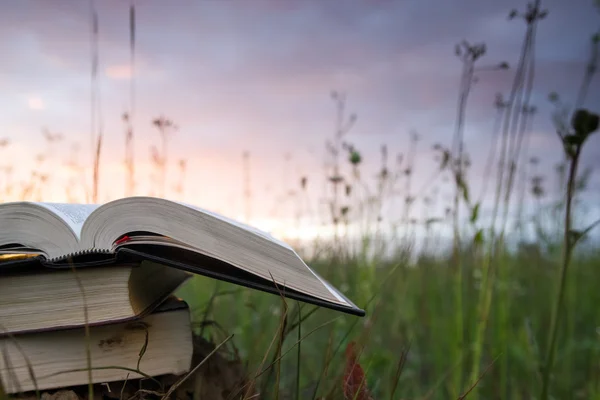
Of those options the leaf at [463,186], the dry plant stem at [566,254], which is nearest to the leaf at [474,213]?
the leaf at [463,186]

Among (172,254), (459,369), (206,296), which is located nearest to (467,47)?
(459,369)

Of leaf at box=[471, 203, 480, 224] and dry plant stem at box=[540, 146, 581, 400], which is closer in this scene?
dry plant stem at box=[540, 146, 581, 400]

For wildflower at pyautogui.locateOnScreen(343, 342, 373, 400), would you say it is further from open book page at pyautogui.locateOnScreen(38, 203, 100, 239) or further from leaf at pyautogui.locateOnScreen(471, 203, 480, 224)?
leaf at pyautogui.locateOnScreen(471, 203, 480, 224)

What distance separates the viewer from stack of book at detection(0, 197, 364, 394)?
2.82 feet

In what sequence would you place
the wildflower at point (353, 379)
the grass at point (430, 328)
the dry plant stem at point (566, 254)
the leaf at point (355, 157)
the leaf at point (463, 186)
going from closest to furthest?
the wildflower at point (353, 379) < the dry plant stem at point (566, 254) < the leaf at point (463, 186) < the leaf at point (355, 157) < the grass at point (430, 328)

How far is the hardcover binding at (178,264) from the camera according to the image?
2.77 feet

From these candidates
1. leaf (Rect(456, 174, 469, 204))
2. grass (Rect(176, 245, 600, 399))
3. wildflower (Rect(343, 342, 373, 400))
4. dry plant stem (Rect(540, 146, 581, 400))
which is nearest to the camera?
wildflower (Rect(343, 342, 373, 400))

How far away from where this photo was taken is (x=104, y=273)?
2.94ft

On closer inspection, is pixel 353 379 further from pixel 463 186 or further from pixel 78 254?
pixel 463 186

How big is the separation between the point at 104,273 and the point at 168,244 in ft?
0.45

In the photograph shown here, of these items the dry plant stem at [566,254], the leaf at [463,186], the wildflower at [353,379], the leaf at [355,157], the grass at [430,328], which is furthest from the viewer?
the grass at [430,328]

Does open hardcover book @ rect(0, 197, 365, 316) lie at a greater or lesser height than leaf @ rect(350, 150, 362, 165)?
lesser

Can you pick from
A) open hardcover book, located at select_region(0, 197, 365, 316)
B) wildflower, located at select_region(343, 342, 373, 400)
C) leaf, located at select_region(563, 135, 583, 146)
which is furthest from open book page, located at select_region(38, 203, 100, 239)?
leaf, located at select_region(563, 135, 583, 146)

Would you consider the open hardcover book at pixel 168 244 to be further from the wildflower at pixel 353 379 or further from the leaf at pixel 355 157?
the leaf at pixel 355 157
